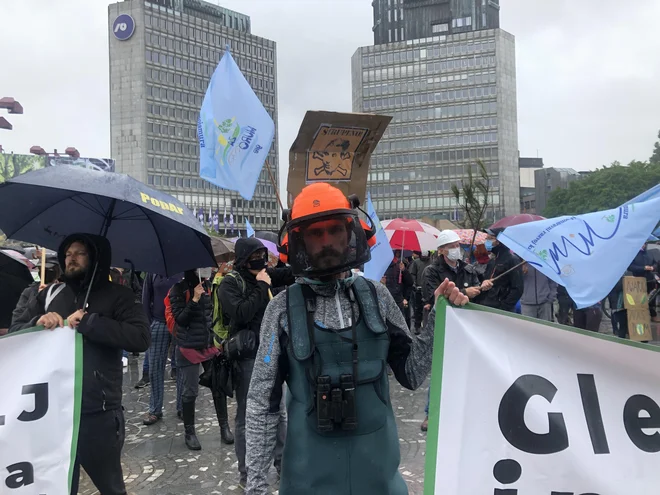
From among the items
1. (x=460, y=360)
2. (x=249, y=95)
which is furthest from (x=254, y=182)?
(x=460, y=360)

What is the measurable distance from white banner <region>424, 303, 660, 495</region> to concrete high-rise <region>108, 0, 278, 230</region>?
100m

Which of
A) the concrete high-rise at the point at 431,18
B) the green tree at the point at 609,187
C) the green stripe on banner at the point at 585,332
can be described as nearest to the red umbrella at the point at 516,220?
the green stripe on banner at the point at 585,332

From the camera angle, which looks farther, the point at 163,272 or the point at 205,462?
the point at 205,462

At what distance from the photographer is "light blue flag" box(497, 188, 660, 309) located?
3674 millimetres

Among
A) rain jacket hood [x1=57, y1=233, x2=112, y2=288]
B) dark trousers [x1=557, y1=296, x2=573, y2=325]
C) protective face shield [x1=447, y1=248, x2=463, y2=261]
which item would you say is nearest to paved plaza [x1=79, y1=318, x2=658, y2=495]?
protective face shield [x1=447, y1=248, x2=463, y2=261]

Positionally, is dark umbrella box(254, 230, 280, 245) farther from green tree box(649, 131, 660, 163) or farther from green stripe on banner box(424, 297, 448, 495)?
green tree box(649, 131, 660, 163)

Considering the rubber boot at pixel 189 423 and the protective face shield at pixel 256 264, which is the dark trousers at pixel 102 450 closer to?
the protective face shield at pixel 256 264

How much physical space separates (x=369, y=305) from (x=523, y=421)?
731mm

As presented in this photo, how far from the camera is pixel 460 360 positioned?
222 centimetres

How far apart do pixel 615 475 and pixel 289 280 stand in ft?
9.46

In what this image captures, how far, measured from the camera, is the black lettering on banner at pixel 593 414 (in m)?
2.12

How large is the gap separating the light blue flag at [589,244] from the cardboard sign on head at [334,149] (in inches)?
53.6

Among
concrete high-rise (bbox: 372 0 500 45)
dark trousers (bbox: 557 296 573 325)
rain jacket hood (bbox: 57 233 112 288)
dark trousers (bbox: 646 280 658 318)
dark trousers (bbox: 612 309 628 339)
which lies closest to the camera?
rain jacket hood (bbox: 57 233 112 288)

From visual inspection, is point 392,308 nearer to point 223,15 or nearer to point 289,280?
point 289,280
